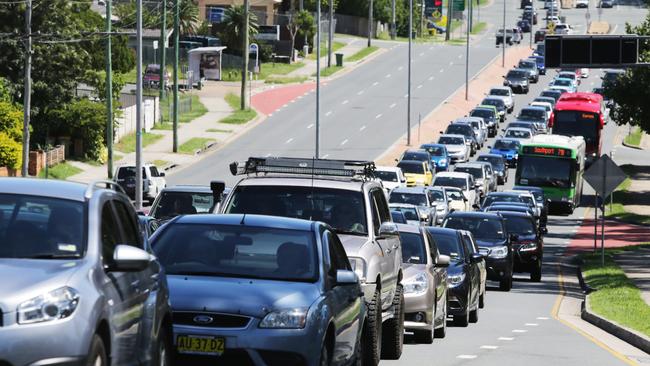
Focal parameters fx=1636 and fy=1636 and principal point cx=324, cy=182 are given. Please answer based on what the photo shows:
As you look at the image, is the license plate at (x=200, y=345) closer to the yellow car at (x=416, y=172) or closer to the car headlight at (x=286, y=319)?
the car headlight at (x=286, y=319)

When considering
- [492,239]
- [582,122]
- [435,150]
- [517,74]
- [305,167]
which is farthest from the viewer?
[517,74]

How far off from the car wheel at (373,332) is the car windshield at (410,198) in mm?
32874

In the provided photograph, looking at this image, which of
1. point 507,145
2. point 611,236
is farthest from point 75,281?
point 507,145

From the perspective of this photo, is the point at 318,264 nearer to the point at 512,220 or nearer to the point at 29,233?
the point at 29,233

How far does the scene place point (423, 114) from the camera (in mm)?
97625

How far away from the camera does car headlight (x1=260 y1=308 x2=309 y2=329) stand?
13273 mm

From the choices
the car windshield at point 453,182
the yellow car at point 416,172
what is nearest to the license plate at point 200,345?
the car windshield at point 453,182

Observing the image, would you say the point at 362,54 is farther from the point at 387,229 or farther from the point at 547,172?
the point at 387,229

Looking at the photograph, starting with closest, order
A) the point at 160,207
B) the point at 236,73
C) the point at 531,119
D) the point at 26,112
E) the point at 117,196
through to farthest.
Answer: the point at 117,196 < the point at 160,207 < the point at 26,112 < the point at 531,119 < the point at 236,73

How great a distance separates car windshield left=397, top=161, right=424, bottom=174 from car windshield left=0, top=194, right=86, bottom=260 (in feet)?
181

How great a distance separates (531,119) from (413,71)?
29678 mm

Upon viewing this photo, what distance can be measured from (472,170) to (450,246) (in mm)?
39537

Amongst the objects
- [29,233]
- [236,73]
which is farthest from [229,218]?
[236,73]

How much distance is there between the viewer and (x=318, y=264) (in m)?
14.3
